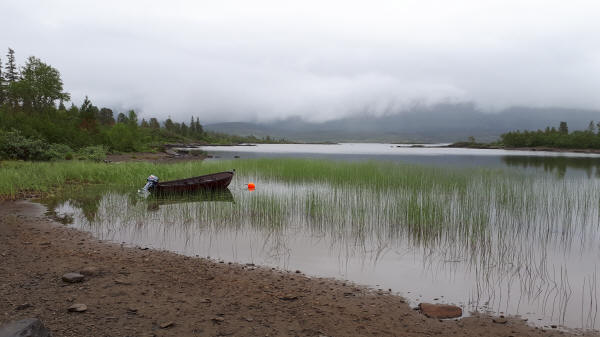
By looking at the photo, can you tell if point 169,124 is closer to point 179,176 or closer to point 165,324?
point 179,176

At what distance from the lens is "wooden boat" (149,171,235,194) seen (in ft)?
57.5

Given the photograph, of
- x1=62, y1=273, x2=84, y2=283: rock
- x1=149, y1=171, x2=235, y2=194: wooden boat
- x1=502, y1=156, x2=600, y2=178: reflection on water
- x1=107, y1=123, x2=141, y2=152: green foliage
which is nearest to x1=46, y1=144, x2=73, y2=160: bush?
x1=107, y1=123, x2=141, y2=152: green foliage

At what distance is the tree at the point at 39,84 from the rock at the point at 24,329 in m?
80.6

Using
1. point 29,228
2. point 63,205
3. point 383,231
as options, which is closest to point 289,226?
point 383,231

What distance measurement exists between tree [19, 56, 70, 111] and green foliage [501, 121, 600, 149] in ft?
412

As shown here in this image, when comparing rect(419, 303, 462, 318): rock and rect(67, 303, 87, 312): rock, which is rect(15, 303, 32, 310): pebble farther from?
rect(419, 303, 462, 318): rock

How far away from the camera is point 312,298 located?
6078 millimetres

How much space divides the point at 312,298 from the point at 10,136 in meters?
33.3

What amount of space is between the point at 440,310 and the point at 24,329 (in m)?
5.53

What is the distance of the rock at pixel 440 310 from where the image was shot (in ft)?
18.7

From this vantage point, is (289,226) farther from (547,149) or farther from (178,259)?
(547,149)

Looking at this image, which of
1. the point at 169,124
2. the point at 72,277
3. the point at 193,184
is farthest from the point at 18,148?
the point at 169,124

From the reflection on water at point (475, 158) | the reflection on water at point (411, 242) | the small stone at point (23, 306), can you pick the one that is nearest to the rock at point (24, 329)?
the small stone at point (23, 306)

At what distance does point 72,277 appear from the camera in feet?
20.3
